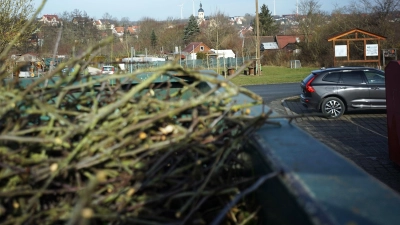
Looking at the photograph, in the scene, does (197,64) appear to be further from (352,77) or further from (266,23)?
(266,23)

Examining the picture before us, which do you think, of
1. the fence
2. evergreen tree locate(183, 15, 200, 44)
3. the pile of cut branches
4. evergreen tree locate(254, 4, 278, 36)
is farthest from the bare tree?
evergreen tree locate(254, 4, 278, 36)

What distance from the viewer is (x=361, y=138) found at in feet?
41.9

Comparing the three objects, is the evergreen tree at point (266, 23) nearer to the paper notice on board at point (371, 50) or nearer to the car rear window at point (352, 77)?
the paper notice on board at point (371, 50)

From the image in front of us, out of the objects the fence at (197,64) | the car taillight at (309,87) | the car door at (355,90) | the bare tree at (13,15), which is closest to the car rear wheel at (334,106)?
the car door at (355,90)

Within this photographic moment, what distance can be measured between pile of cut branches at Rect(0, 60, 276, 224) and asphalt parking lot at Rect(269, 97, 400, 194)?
4976mm

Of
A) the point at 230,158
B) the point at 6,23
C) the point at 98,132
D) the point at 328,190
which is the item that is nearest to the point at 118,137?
the point at 98,132

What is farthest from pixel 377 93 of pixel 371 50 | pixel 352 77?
pixel 371 50

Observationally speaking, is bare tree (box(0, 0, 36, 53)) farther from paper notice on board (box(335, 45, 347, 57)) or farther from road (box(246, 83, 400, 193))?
paper notice on board (box(335, 45, 347, 57))

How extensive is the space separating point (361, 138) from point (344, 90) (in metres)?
4.73

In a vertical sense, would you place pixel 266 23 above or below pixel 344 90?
above

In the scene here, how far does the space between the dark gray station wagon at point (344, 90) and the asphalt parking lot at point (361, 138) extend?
15.7 inches

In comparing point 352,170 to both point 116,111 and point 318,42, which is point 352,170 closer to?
point 116,111

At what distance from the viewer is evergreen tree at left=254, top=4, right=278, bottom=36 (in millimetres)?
85438

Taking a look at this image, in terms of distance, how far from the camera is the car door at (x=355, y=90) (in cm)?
1709
